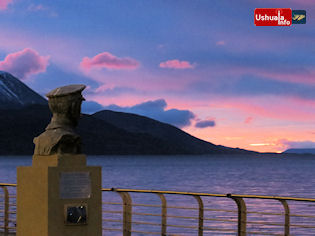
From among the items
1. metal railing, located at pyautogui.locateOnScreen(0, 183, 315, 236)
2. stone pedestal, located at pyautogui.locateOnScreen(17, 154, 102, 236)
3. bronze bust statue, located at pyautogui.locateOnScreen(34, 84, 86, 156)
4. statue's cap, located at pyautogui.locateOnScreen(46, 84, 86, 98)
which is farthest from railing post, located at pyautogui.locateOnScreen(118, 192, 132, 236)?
statue's cap, located at pyautogui.locateOnScreen(46, 84, 86, 98)

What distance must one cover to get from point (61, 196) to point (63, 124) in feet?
3.52

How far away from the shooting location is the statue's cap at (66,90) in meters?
9.17

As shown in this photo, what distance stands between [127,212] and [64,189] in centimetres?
294

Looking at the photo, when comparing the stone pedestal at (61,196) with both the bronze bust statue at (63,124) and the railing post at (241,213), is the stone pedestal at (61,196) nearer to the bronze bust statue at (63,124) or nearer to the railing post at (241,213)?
the bronze bust statue at (63,124)

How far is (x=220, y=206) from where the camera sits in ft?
158

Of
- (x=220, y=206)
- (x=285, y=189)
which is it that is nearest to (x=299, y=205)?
(x=220, y=206)

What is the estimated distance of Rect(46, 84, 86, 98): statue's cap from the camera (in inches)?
361

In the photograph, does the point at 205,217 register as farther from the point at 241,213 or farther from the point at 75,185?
the point at 75,185

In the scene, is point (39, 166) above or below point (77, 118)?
below

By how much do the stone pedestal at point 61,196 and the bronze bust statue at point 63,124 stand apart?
13 cm

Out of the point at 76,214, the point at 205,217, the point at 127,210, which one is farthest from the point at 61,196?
the point at 205,217

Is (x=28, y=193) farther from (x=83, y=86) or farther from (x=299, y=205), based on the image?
(x=299, y=205)

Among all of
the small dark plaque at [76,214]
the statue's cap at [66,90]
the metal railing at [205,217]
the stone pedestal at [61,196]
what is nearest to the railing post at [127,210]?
the metal railing at [205,217]

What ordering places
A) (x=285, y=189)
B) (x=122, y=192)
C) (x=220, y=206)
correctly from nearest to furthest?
(x=122, y=192) < (x=220, y=206) < (x=285, y=189)
